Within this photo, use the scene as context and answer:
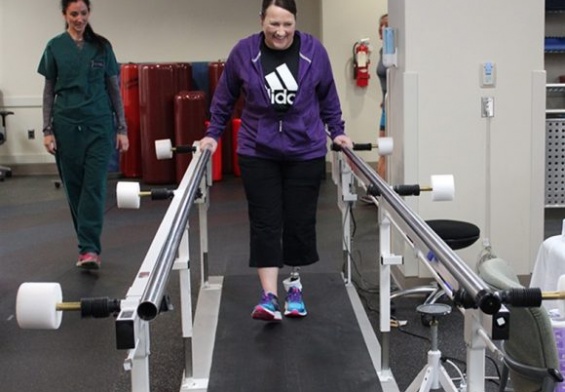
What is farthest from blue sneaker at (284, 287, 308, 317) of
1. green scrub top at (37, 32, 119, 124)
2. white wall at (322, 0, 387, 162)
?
white wall at (322, 0, 387, 162)

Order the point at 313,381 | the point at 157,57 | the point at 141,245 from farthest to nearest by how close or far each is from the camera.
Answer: the point at 157,57
the point at 141,245
the point at 313,381

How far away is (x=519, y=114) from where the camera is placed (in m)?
4.04

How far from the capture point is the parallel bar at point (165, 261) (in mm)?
1425

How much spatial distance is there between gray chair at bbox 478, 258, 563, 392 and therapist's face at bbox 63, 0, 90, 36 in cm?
296

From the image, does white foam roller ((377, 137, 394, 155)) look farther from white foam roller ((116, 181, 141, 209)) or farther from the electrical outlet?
white foam roller ((116, 181, 141, 209))

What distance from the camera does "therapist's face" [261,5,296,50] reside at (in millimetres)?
2879

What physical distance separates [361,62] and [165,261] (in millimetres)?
6657

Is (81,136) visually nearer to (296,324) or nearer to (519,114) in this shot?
(296,324)

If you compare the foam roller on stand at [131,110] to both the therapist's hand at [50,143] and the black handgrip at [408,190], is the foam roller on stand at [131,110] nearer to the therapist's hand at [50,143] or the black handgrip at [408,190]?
the therapist's hand at [50,143]

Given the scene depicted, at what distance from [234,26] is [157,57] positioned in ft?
3.05

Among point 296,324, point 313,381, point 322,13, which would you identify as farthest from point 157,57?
point 313,381

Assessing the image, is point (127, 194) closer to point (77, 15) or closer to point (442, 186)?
point (442, 186)

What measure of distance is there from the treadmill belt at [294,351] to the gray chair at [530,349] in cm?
67

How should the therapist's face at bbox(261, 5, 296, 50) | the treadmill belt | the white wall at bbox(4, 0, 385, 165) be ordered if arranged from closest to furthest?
the treadmill belt → the therapist's face at bbox(261, 5, 296, 50) → the white wall at bbox(4, 0, 385, 165)
